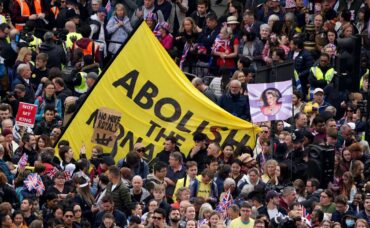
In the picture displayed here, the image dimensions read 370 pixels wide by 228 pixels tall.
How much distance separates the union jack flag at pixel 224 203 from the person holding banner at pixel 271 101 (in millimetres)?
2453

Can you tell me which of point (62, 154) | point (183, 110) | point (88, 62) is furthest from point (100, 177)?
point (88, 62)

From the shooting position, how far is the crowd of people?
34.8 meters

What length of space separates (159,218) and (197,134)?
15.7ft

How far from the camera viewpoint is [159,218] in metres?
33.9

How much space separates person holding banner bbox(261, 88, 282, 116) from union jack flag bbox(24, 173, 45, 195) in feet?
14.5

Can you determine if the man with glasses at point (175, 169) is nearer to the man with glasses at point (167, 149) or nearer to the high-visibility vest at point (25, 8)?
the man with glasses at point (167, 149)

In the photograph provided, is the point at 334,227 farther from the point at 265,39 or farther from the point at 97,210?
the point at 265,39

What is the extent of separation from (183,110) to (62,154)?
A: 3271mm

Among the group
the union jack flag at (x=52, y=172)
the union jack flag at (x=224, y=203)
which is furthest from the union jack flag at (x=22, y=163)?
the union jack flag at (x=224, y=203)

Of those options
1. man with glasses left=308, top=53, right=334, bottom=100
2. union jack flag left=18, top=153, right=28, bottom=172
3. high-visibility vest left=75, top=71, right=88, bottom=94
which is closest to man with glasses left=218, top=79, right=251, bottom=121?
man with glasses left=308, top=53, right=334, bottom=100

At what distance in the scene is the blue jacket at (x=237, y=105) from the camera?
Answer: 40688 mm

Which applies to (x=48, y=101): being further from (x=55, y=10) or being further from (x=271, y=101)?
(x=55, y=10)

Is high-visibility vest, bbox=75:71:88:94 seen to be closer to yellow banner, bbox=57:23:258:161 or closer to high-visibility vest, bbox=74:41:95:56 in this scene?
high-visibility vest, bbox=74:41:95:56

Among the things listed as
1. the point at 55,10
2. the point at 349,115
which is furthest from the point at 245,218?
the point at 55,10
